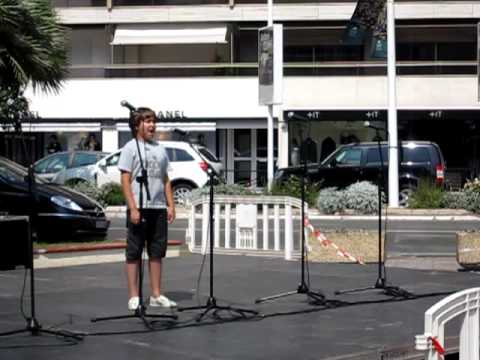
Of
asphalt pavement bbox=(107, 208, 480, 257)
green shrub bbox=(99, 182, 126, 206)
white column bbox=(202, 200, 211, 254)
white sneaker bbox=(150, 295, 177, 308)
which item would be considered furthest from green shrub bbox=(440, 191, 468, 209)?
white sneaker bbox=(150, 295, 177, 308)

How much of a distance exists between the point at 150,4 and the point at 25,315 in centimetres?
2935

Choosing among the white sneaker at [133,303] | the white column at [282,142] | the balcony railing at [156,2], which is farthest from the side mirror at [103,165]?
the white sneaker at [133,303]

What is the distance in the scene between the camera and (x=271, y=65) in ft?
88.9

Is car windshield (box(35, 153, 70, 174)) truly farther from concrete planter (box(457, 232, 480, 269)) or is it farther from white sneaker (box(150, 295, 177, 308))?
white sneaker (box(150, 295, 177, 308))

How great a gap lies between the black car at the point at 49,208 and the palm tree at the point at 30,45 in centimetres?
212

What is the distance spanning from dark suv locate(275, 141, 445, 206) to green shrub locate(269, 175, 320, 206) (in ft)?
1.25

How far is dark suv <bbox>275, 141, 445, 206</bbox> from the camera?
26.7 m

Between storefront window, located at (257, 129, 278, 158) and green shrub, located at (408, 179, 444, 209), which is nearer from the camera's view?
green shrub, located at (408, 179, 444, 209)

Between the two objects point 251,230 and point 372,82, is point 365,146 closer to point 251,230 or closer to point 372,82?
point 372,82

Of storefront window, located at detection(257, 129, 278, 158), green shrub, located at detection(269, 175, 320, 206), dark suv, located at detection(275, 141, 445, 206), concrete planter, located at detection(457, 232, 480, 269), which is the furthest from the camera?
storefront window, located at detection(257, 129, 278, 158)

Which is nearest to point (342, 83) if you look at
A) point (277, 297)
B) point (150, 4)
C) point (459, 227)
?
point (150, 4)

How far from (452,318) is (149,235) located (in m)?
3.41

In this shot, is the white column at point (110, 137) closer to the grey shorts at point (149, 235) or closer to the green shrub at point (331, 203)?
the green shrub at point (331, 203)

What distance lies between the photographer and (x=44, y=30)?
17547 millimetres
